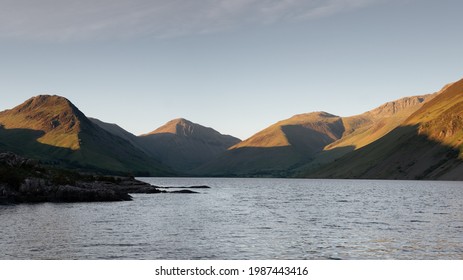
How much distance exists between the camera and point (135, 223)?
2891 inches

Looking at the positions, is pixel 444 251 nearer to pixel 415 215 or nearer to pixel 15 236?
pixel 415 215

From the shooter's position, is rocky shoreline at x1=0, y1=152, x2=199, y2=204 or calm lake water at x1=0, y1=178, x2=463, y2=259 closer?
calm lake water at x1=0, y1=178, x2=463, y2=259

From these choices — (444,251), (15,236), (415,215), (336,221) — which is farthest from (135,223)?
(415,215)

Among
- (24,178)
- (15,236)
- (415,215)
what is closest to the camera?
(15,236)

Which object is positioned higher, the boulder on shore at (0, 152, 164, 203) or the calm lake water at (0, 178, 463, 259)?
the boulder on shore at (0, 152, 164, 203)

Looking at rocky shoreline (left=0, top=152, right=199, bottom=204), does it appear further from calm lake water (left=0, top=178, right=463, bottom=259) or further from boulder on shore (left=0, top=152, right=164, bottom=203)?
calm lake water (left=0, top=178, right=463, bottom=259)

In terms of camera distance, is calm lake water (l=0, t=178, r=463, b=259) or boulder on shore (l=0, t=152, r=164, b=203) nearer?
calm lake water (l=0, t=178, r=463, b=259)

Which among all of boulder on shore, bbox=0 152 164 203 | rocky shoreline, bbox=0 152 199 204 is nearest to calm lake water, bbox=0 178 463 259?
rocky shoreline, bbox=0 152 199 204

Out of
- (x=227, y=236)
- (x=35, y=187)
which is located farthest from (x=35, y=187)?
(x=227, y=236)

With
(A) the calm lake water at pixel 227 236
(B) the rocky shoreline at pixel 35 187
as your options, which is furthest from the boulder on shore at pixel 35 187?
(A) the calm lake water at pixel 227 236

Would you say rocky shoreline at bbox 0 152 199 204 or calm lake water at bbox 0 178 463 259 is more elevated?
rocky shoreline at bbox 0 152 199 204

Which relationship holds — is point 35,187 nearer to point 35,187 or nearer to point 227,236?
point 35,187
